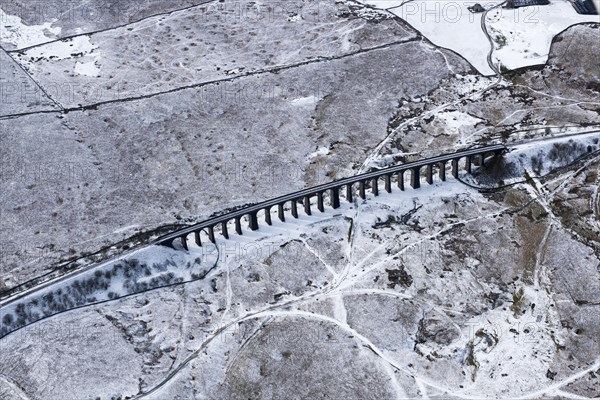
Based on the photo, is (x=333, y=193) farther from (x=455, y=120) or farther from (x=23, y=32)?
(x=23, y=32)

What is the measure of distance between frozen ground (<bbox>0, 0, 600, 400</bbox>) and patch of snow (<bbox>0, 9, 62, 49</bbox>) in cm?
21

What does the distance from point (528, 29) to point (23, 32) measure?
25.1m

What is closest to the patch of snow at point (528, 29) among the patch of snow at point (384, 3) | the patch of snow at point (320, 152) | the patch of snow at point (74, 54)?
the patch of snow at point (384, 3)

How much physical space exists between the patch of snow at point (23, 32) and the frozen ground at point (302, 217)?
0.21 m

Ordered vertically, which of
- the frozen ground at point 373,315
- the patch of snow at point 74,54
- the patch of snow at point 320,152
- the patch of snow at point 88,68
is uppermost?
the patch of snow at point 74,54

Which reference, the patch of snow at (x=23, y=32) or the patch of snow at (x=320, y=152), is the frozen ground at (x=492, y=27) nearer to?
the patch of snow at (x=320, y=152)

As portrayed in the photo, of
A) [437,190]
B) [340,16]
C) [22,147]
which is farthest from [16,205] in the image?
[340,16]

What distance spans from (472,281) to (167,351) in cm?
1018

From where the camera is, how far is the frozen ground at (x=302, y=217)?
23609mm

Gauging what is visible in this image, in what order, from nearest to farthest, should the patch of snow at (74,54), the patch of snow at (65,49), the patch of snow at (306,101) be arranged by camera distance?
1. the patch of snow at (306,101)
2. the patch of snow at (74,54)
3. the patch of snow at (65,49)

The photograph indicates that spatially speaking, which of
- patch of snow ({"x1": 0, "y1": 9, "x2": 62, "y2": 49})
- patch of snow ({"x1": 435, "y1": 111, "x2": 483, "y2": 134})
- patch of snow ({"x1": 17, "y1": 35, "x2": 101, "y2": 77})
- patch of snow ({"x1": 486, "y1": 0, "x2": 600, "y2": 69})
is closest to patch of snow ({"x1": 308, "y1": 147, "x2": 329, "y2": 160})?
patch of snow ({"x1": 435, "y1": 111, "x2": 483, "y2": 134})

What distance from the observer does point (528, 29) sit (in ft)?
122

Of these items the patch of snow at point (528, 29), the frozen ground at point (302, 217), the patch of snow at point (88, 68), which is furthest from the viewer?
the patch of snow at point (88, 68)

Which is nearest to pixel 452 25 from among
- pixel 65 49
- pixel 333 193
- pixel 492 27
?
pixel 492 27
